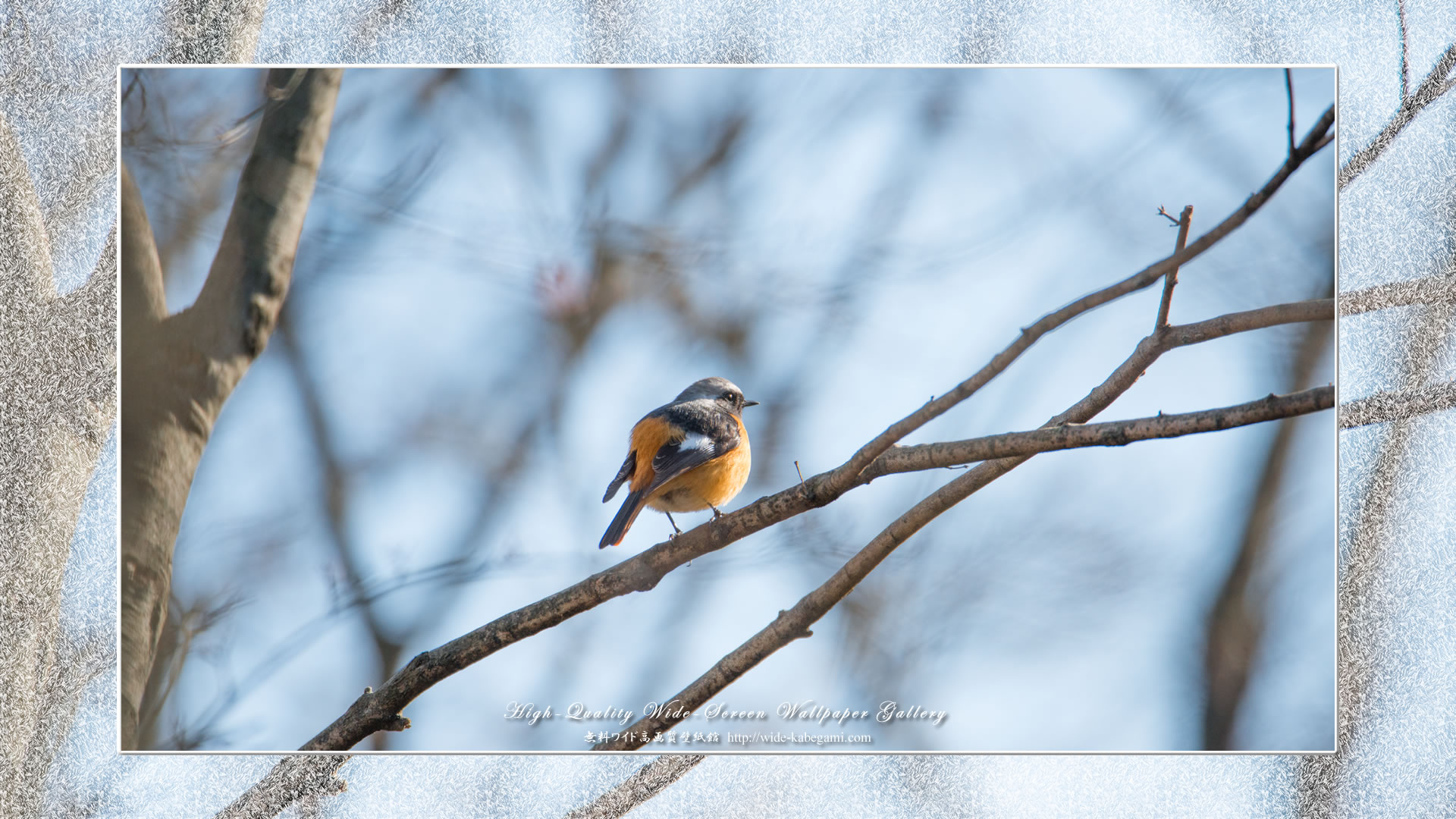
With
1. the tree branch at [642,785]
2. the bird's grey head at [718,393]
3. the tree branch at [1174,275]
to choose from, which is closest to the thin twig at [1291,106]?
the tree branch at [1174,275]

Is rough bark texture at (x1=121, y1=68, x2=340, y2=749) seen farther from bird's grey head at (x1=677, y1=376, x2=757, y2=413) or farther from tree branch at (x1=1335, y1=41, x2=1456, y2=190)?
tree branch at (x1=1335, y1=41, x2=1456, y2=190)

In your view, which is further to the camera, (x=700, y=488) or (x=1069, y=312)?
(x=700, y=488)

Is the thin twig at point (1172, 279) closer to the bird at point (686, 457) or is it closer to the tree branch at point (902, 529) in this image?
the tree branch at point (902, 529)

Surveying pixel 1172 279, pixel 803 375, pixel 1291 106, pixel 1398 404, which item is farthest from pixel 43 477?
pixel 1398 404

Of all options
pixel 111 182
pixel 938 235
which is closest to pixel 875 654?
pixel 938 235

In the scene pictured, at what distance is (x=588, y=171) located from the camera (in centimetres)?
212

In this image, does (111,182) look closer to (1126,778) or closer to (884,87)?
(884,87)

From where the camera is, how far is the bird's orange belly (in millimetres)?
2117

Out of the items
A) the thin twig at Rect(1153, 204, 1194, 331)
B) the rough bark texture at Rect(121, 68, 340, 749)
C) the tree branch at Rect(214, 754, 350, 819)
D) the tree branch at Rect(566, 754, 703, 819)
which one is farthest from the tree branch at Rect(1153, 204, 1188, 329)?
the tree branch at Rect(214, 754, 350, 819)

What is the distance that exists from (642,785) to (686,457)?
1.72ft

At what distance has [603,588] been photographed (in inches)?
80.7

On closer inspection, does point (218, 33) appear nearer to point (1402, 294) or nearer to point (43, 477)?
point (43, 477)

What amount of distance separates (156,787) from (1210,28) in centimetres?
202

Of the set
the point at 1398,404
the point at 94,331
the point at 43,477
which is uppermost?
the point at 94,331
